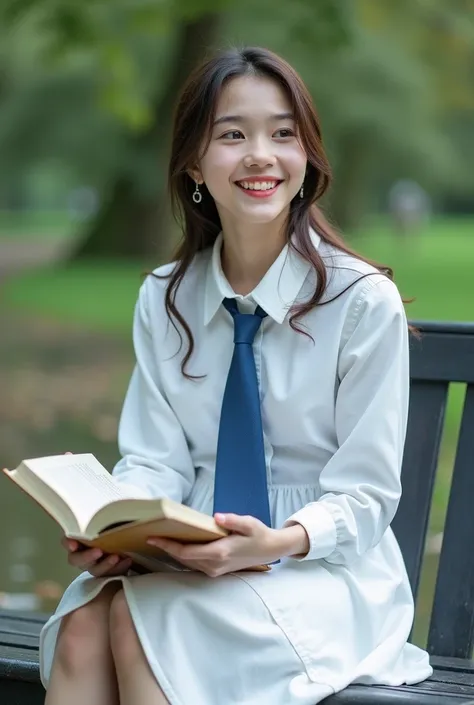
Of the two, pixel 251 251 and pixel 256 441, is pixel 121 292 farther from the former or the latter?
pixel 256 441

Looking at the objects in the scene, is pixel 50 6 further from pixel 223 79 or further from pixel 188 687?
pixel 188 687

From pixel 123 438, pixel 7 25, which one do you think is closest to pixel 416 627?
pixel 123 438

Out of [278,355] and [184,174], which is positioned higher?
[184,174]

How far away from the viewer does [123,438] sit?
3.41 m

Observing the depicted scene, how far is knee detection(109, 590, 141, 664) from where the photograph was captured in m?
2.70

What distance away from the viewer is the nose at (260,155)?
3162 millimetres

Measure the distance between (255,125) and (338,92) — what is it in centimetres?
2039

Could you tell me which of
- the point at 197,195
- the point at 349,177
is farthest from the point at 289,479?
the point at 349,177

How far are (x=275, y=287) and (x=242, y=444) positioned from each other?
409 mm

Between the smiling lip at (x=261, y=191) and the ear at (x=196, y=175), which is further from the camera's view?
the ear at (x=196, y=175)

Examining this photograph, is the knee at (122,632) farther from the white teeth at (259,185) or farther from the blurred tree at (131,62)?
the blurred tree at (131,62)

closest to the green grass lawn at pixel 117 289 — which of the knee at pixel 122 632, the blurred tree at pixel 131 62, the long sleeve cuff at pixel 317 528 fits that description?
the blurred tree at pixel 131 62

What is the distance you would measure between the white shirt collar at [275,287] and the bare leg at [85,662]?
86 centimetres

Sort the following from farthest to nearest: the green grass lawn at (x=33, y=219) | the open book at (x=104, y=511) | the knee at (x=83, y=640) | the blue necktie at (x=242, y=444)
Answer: the green grass lawn at (x=33, y=219)
the blue necktie at (x=242, y=444)
the knee at (x=83, y=640)
the open book at (x=104, y=511)
